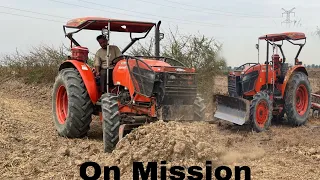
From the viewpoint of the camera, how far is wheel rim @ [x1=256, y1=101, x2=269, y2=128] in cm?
934

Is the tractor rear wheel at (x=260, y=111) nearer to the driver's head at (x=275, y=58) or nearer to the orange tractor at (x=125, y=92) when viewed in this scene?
the driver's head at (x=275, y=58)

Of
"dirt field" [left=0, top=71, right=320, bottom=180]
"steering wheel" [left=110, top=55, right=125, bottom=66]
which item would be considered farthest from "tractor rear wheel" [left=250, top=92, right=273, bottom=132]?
"steering wheel" [left=110, top=55, right=125, bottom=66]

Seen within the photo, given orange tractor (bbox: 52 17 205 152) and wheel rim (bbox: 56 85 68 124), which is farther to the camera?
wheel rim (bbox: 56 85 68 124)

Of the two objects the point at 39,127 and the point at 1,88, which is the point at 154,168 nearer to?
the point at 39,127

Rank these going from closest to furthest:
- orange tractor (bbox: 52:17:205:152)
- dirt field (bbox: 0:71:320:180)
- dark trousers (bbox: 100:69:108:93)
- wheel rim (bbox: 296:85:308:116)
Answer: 1. dirt field (bbox: 0:71:320:180)
2. orange tractor (bbox: 52:17:205:152)
3. dark trousers (bbox: 100:69:108:93)
4. wheel rim (bbox: 296:85:308:116)

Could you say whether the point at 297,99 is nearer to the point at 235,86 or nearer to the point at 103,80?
the point at 235,86

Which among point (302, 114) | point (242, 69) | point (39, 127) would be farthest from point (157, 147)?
point (302, 114)

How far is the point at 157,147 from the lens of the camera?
5.54 metres

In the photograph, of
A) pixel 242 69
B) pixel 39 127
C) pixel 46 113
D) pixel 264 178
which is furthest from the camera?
pixel 46 113

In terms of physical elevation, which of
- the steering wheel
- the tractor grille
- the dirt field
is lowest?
the dirt field

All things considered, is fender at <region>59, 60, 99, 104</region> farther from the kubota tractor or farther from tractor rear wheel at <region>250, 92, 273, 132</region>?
tractor rear wheel at <region>250, 92, 273, 132</region>

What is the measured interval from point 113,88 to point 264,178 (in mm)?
3881

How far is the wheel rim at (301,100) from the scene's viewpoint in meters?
11.0

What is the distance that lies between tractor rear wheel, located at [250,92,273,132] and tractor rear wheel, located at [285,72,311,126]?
3.70 ft
